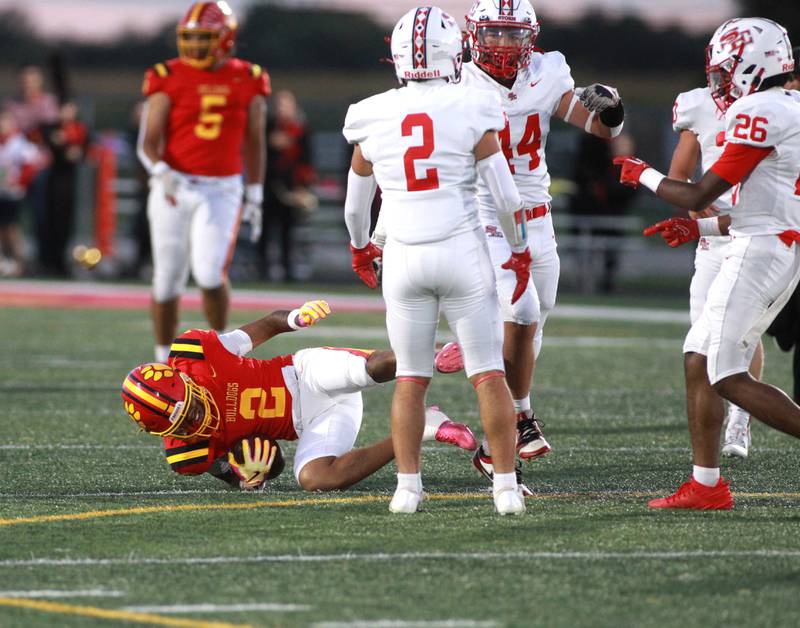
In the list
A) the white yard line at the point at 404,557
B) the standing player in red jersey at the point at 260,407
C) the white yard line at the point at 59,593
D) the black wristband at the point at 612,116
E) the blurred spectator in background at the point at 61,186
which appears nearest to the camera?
the white yard line at the point at 59,593

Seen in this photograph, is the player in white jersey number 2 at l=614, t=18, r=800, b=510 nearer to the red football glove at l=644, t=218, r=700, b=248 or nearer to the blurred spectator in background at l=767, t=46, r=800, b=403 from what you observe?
the red football glove at l=644, t=218, r=700, b=248

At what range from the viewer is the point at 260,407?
6172 mm

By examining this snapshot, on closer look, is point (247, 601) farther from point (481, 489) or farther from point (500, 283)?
point (500, 283)

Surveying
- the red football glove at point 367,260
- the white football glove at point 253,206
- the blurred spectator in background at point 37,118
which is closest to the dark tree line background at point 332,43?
the blurred spectator in background at point 37,118

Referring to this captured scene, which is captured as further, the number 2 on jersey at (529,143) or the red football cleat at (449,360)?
the number 2 on jersey at (529,143)

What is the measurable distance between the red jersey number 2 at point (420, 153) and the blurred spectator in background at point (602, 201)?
1167 cm

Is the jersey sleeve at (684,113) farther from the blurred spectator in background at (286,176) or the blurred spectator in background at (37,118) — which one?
the blurred spectator in background at (37,118)

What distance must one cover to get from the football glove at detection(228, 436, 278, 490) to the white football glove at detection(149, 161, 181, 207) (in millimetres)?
3874

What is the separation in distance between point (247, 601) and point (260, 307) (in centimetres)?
1062

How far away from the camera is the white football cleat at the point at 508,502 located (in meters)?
5.51

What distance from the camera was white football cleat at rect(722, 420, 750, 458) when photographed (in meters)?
7.09

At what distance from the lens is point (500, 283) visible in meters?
6.59

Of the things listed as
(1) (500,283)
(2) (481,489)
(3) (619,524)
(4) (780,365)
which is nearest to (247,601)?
(3) (619,524)

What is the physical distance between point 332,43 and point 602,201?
11.2m
